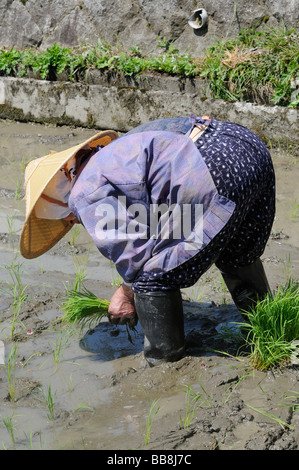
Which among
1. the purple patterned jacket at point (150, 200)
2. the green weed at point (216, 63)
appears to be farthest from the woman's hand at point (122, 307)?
the green weed at point (216, 63)

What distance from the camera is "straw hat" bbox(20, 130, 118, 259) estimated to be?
2.78 metres

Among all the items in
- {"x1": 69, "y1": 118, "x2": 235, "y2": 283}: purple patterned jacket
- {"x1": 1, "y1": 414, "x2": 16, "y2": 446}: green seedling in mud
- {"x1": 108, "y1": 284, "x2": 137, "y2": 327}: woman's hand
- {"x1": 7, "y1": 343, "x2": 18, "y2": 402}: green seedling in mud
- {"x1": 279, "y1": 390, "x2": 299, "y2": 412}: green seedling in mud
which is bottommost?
{"x1": 7, "y1": 343, "x2": 18, "y2": 402}: green seedling in mud

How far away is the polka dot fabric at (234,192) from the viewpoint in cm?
267

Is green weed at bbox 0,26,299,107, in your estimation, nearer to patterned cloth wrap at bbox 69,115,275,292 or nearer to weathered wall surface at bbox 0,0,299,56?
weathered wall surface at bbox 0,0,299,56

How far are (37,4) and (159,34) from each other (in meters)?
1.78

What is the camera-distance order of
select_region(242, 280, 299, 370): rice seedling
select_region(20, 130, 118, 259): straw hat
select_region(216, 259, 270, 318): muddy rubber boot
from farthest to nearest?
1. select_region(216, 259, 270, 318): muddy rubber boot
2. select_region(242, 280, 299, 370): rice seedling
3. select_region(20, 130, 118, 259): straw hat

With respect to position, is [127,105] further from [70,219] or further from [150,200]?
[150,200]

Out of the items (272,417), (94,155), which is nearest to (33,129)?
(94,155)

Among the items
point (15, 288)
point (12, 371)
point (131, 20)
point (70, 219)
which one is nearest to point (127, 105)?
point (131, 20)

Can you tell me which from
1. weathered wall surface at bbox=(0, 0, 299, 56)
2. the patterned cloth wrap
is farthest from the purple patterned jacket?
weathered wall surface at bbox=(0, 0, 299, 56)

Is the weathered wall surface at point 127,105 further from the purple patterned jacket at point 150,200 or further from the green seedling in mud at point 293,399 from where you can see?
the green seedling in mud at point 293,399

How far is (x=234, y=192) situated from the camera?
2.67 m

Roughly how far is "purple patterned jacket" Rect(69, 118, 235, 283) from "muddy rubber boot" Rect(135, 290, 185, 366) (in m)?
0.17

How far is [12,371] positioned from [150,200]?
123cm
